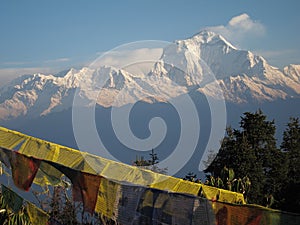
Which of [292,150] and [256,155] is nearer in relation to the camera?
[256,155]

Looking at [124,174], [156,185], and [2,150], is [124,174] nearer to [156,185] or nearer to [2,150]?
[156,185]

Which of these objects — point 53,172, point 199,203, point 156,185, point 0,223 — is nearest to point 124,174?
point 156,185

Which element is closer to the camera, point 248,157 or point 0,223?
point 0,223

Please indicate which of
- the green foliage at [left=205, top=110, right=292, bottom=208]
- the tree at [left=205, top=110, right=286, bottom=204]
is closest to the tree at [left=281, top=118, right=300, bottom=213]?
the green foliage at [left=205, top=110, right=292, bottom=208]

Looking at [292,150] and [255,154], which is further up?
[292,150]

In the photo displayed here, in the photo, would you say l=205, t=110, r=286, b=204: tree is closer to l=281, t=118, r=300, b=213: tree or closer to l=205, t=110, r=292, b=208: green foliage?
l=205, t=110, r=292, b=208: green foliage

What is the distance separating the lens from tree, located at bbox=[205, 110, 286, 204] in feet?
88.6

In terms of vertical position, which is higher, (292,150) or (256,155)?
(292,150)

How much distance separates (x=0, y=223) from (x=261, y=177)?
22.8 metres

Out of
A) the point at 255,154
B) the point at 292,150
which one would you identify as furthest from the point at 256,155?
the point at 292,150

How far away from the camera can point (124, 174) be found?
7.32 m

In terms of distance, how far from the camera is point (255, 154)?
97.2 ft

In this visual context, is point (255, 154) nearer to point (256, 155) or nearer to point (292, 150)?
point (256, 155)

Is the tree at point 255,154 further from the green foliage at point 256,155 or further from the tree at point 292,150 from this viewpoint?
the tree at point 292,150
